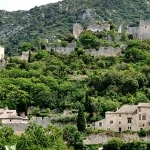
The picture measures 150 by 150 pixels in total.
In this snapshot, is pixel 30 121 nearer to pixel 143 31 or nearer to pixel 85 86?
pixel 85 86

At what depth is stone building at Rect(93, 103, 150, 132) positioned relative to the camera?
76312 mm

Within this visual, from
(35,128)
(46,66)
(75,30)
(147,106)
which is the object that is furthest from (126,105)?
(75,30)

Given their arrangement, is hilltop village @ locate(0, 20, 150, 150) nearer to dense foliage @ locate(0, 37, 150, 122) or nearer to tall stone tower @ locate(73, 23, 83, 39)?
dense foliage @ locate(0, 37, 150, 122)

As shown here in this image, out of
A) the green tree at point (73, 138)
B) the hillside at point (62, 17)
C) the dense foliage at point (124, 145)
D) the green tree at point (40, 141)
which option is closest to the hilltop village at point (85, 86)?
the green tree at point (73, 138)

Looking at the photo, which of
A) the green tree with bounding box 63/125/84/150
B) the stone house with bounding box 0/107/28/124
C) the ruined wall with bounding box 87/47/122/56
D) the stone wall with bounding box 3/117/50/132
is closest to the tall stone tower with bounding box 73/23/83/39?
the ruined wall with bounding box 87/47/122/56

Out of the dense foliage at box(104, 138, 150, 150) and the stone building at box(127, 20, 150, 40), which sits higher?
the stone building at box(127, 20, 150, 40)

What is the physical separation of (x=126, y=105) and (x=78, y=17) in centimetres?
8910

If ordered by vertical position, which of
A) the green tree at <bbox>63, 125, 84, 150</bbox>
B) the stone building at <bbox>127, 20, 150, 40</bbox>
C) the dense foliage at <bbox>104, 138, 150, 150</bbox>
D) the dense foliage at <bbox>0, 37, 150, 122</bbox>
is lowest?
the dense foliage at <bbox>104, 138, 150, 150</bbox>

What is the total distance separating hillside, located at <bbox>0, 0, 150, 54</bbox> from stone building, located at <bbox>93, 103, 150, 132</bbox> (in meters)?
77.3

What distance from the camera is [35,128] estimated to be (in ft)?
220

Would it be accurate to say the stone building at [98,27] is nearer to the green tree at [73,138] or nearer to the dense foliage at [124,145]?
the green tree at [73,138]

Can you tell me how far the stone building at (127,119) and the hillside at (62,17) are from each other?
3043 inches

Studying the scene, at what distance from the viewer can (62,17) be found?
559ft

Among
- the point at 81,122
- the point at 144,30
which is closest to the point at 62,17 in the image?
the point at 144,30
